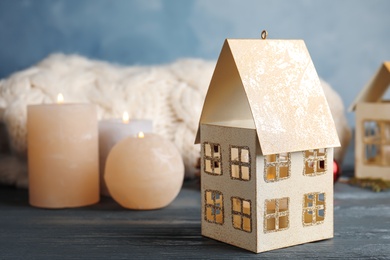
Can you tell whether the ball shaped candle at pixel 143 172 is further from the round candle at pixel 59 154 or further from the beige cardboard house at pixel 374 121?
the beige cardboard house at pixel 374 121

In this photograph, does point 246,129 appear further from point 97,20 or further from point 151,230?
point 97,20

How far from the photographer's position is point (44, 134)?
1.26 metres

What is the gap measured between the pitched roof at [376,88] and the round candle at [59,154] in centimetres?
64

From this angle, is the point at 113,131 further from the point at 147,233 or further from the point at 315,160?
the point at 315,160

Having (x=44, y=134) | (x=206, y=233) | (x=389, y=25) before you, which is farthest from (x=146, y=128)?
(x=389, y=25)

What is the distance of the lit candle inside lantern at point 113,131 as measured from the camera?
135cm

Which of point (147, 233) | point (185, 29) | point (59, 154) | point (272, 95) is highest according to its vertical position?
point (185, 29)

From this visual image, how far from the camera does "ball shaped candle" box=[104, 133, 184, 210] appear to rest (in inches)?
46.5

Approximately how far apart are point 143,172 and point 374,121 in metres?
0.62

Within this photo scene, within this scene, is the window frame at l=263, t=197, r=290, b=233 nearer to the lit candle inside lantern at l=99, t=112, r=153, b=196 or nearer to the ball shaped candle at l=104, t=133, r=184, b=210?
the ball shaped candle at l=104, t=133, r=184, b=210

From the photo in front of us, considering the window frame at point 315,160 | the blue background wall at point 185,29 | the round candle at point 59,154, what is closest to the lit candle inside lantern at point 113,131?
the round candle at point 59,154

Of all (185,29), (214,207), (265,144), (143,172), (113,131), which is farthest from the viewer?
(185,29)

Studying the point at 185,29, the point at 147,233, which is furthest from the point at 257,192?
the point at 185,29

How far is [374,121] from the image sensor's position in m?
1.51
